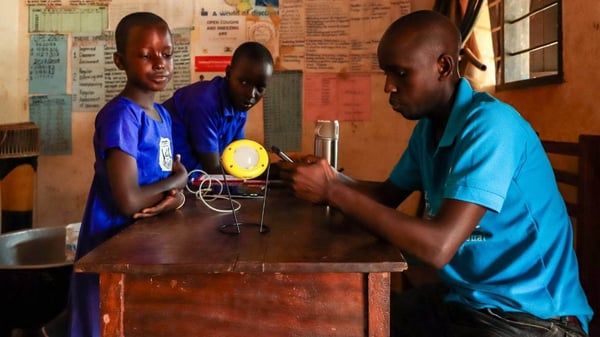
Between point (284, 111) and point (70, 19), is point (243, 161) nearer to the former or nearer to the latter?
point (284, 111)

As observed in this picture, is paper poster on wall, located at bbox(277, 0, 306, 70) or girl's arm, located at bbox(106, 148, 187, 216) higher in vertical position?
paper poster on wall, located at bbox(277, 0, 306, 70)

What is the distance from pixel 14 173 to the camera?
2701mm

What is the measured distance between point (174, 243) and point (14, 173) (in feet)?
→ 6.77

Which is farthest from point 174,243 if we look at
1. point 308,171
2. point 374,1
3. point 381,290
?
point 374,1

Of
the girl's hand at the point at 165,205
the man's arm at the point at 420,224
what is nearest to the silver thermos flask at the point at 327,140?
the girl's hand at the point at 165,205

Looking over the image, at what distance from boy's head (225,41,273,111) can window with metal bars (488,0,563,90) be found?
47.6 inches

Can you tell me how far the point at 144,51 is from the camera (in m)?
1.52

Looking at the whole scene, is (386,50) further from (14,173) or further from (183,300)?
(14,173)

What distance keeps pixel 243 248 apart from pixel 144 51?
0.79 m

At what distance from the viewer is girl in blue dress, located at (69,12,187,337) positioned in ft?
4.35

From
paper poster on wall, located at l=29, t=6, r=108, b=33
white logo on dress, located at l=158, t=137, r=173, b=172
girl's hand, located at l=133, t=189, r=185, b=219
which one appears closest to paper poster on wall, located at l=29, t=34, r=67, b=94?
paper poster on wall, located at l=29, t=6, r=108, b=33

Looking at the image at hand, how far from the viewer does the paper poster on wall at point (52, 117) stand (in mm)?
3281

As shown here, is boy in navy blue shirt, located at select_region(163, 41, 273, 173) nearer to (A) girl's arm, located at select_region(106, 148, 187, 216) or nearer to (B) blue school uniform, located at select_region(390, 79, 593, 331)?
(A) girl's arm, located at select_region(106, 148, 187, 216)

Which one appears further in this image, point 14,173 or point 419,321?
point 14,173
